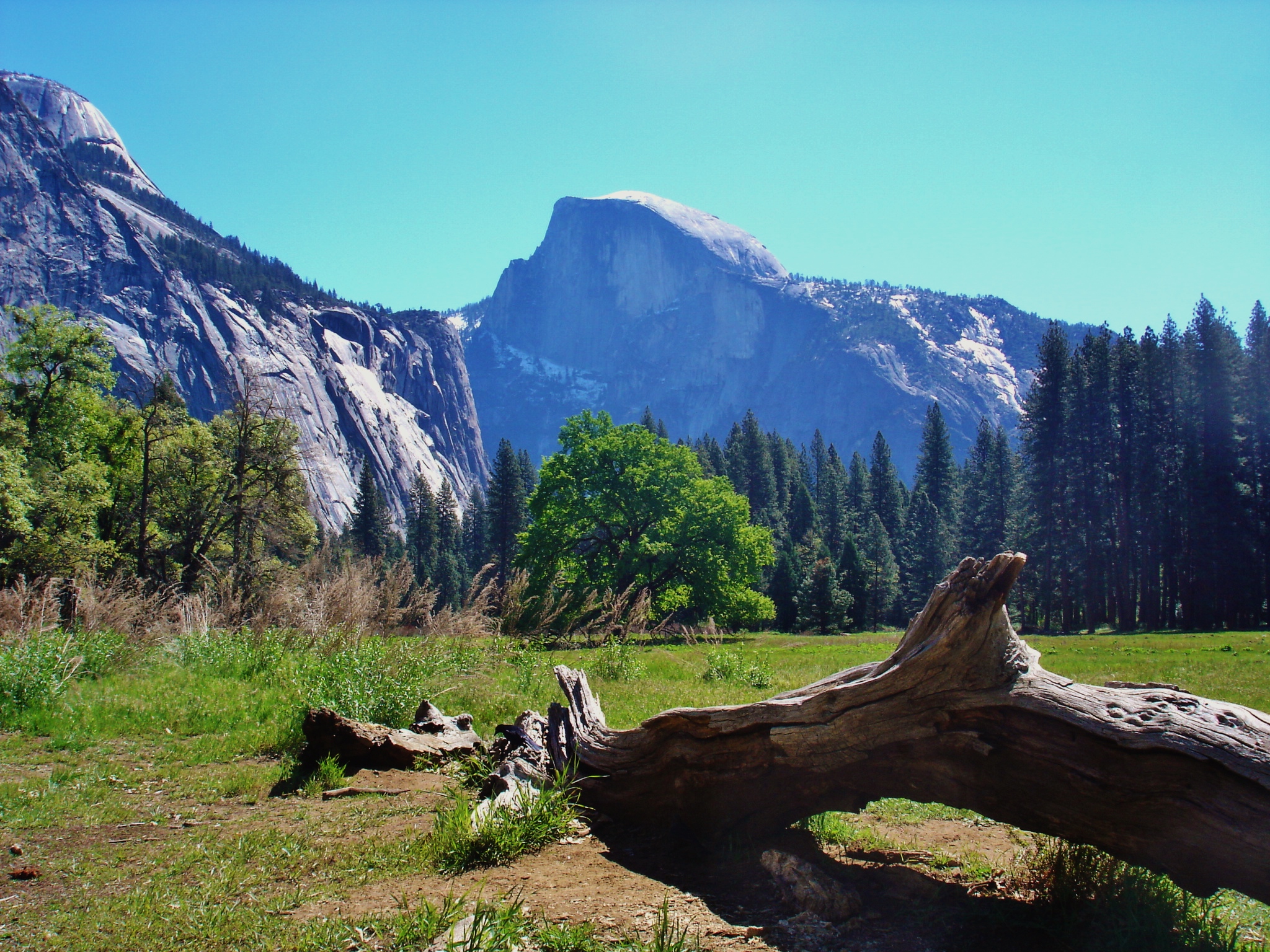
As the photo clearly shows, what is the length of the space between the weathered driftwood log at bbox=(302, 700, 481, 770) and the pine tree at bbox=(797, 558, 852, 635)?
46.9 metres

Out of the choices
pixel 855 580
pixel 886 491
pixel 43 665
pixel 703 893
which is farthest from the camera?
pixel 886 491

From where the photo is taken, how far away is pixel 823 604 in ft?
174

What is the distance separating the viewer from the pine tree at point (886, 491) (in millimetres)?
82438

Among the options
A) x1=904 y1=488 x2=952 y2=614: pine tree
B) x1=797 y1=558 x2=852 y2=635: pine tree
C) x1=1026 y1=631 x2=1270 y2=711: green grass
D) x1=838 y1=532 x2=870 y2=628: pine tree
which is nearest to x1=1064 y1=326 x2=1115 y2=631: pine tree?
x1=797 y1=558 x2=852 y2=635: pine tree

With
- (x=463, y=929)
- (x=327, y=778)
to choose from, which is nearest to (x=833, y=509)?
(x=327, y=778)

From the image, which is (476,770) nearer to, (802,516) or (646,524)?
(646,524)

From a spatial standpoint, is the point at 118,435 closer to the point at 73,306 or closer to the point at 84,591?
the point at 84,591

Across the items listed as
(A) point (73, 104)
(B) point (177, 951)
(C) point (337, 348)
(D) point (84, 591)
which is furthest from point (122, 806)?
(A) point (73, 104)

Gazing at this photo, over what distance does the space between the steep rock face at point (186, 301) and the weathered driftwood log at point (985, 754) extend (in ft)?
331

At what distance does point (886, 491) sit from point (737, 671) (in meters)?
76.9

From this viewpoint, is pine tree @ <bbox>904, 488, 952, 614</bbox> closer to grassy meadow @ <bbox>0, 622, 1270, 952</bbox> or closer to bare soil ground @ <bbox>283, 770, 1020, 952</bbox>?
grassy meadow @ <bbox>0, 622, 1270, 952</bbox>

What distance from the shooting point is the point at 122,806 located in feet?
19.1

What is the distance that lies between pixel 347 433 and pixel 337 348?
2384 cm

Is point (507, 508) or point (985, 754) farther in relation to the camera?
point (507, 508)
